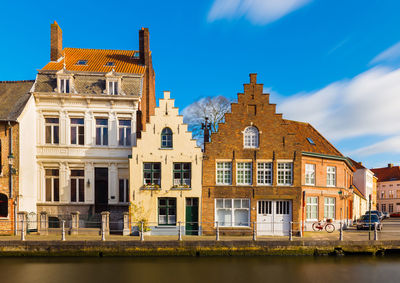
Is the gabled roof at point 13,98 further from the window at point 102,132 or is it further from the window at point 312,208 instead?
the window at point 312,208

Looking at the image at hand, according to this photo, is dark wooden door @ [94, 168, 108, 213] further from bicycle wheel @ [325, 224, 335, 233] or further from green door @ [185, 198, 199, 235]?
bicycle wheel @ [325, 224, 335, 233]

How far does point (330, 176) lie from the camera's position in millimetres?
21672

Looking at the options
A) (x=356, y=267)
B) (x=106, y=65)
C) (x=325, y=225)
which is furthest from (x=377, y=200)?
(x=106, y=65)

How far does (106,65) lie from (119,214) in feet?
40.2

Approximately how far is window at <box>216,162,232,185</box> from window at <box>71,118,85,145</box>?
31.9 feet

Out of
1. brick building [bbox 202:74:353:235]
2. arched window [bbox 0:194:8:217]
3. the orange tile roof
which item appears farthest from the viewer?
the orange tile roof

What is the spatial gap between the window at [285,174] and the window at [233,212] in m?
2.50

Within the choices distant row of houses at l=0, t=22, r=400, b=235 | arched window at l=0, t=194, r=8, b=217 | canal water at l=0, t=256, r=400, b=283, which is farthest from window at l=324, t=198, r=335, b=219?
arched window at l=0, t=194, r=8, b=217

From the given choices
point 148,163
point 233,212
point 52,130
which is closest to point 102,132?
point 52,130

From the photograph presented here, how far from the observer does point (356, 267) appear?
1422cm

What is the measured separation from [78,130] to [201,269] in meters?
12.9

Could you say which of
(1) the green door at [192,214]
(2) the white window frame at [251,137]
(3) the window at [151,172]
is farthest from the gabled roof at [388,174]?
(3) the window at [151,172]

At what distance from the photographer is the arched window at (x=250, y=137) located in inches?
740

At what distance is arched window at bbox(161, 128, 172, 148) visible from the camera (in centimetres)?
1875
